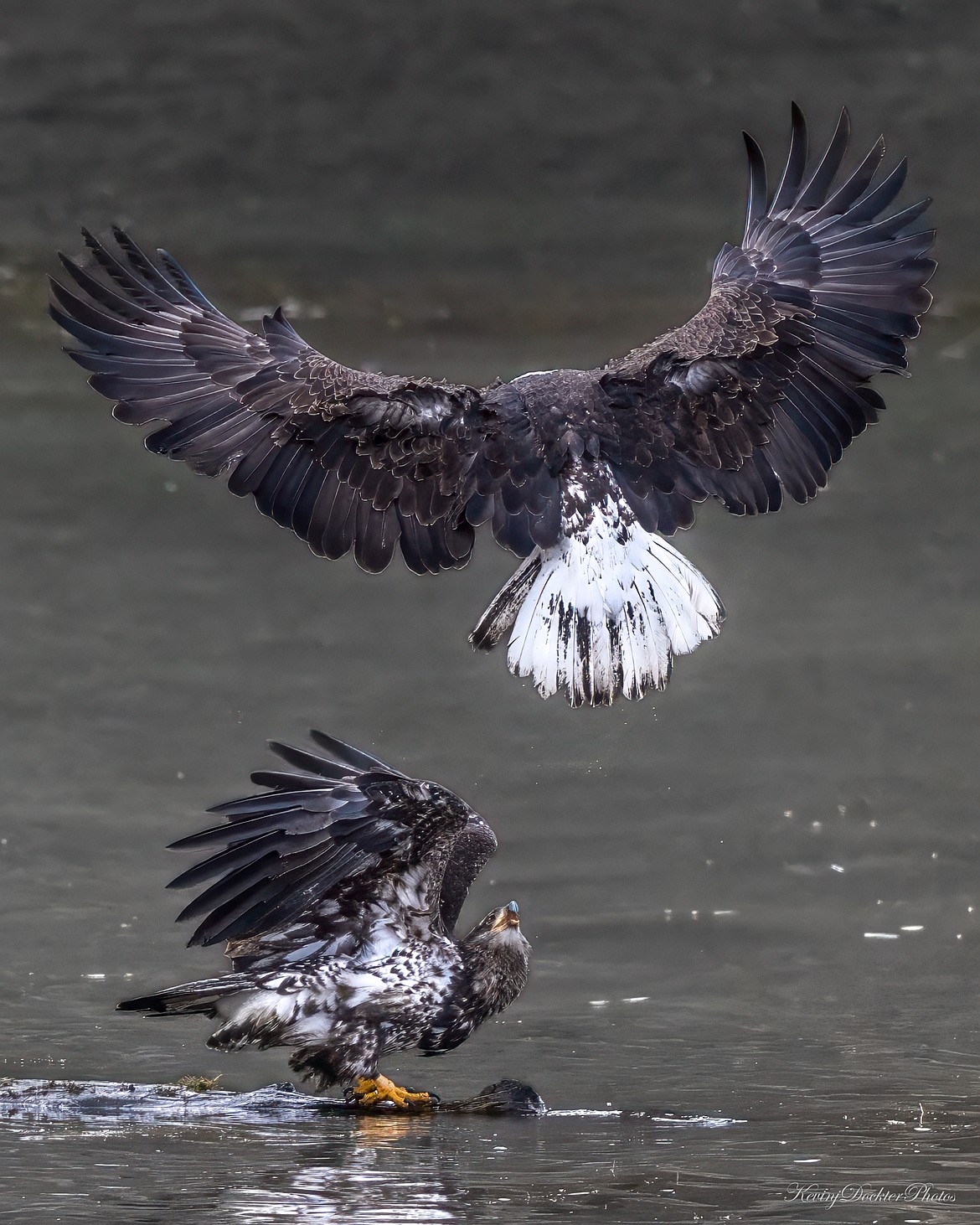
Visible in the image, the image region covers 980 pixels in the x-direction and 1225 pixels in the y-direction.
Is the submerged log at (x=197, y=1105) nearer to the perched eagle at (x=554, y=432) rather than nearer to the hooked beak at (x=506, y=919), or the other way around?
the hooked beak at (x=506, y=919)

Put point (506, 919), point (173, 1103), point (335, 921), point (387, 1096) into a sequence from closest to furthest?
point (173, 1103) < point (387, 1096) < point (335, 921) < point (506, 919)

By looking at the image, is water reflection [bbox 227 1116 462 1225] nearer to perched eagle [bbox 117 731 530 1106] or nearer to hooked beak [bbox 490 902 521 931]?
perched eagle [bbox 117 731 530 1106]

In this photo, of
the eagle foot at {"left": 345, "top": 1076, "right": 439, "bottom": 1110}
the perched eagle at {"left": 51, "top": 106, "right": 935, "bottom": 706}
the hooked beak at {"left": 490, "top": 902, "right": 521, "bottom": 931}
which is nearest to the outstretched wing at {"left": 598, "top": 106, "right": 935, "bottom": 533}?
the perched eagle at {"left": 51, "top": 106, "right": 935, "bottom": 706}

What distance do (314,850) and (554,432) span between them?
1601 mm

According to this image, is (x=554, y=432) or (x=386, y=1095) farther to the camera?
(x=554, y=432)

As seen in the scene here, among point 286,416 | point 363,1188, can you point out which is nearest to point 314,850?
point 363,1188

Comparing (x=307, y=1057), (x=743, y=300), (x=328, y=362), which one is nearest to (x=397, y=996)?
(x=307, y=1057)

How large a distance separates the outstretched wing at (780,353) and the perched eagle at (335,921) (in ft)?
4.62

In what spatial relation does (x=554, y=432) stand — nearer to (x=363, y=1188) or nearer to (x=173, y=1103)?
(x=173, y=1103)

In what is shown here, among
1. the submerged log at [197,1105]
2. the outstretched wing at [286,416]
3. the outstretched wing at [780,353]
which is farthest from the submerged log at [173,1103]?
the outstretched wing at [780,353]

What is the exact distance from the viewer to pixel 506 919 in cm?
484

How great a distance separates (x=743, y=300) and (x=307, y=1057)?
2607mm

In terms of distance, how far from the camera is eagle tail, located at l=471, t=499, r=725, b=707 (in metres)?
5.23

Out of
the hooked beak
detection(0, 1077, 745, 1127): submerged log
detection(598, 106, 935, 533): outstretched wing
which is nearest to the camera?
detection(0, 1077, 745, 1127): submerged log
